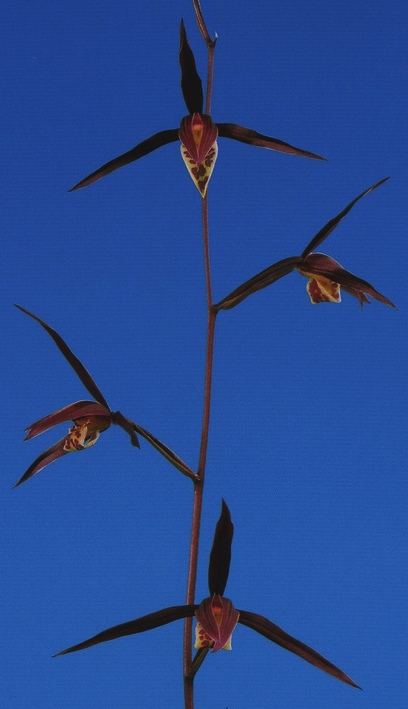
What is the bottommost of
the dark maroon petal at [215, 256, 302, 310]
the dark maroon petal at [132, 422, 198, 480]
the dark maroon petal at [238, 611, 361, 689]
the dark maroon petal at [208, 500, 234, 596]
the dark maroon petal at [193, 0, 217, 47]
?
the dark maroon petal at [238, 611, 361, 689]

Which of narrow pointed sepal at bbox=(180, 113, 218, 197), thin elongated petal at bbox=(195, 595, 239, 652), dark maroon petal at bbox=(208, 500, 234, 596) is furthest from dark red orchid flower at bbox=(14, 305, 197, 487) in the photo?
narrow pointed sepal at bbox=(180, 113, 218, 197)

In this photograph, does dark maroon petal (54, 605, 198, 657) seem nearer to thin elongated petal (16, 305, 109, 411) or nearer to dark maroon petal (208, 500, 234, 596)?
dark maroon petal (208, 500, 234, 596)

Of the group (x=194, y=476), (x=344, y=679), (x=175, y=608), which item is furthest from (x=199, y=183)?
(x=344, y=679)

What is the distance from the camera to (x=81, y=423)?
183 cm

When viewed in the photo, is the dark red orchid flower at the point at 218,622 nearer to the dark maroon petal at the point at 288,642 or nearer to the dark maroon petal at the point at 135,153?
the dark maroon petal at the point at 288,642

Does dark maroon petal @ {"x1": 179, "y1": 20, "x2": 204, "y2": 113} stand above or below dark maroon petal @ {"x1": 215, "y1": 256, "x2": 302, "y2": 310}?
above

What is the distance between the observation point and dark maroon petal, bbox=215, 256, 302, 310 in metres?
1.89

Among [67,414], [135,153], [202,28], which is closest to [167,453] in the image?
[67,414]

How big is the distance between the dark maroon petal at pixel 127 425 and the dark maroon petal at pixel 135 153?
1.39 feet

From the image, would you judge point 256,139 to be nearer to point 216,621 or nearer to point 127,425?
point 127,425

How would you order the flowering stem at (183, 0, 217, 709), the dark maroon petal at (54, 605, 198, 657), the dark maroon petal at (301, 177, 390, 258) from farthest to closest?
the dark maroon petal at (301, 177, 390, 258) < the flowering stem at (183, 0, 217, 709) < the dark maroon petal at (54, 605, 198, 657)

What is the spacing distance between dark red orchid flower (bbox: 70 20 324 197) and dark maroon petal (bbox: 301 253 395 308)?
199 mm

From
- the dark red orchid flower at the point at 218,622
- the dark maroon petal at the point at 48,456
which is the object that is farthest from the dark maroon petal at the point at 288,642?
the dark maroon petal at the point at 48,456

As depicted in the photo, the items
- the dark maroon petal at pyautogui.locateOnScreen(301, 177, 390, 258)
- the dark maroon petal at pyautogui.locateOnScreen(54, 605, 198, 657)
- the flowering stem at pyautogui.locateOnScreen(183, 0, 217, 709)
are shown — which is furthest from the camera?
the dark maroon petal at pyautogui.locateOnScreen(301, 177, 390, 258)
